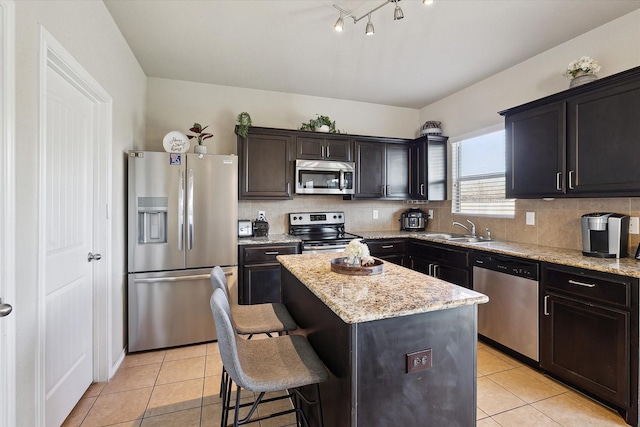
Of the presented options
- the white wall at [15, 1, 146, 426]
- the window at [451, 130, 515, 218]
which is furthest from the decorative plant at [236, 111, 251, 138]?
the window at [451, 130, 515, 218]

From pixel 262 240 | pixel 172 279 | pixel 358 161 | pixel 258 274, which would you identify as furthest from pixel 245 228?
pixel 358 161

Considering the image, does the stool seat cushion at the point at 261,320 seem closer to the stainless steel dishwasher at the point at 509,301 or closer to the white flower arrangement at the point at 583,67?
the stainless steel dishwasher at the point at 509,301

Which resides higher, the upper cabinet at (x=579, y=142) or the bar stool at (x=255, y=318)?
the upper cabinet at (x=579, y=142)

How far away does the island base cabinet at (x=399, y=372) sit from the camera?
1209mm

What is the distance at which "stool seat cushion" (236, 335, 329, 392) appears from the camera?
1.30 metres

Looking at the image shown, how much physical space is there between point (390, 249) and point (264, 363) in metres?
2.76

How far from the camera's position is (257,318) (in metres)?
1.96

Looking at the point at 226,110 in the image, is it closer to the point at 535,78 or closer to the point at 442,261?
the point at 442,261

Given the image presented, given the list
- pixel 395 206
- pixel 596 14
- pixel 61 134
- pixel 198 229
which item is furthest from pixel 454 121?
pixel 61 134

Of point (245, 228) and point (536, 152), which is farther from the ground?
point (536, 152)

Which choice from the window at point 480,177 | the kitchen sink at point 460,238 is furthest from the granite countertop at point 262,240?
the window at point 480,177

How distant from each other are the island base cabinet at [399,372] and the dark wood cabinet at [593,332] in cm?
127

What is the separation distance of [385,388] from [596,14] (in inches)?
122

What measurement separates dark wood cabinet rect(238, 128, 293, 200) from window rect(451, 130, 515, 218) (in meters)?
2.20
